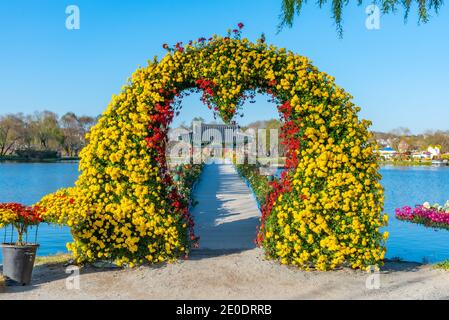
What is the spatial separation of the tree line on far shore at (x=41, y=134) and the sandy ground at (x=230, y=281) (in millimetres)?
64526

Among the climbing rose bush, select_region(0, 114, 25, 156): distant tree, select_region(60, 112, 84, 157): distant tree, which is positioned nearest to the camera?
the climbing rose bush

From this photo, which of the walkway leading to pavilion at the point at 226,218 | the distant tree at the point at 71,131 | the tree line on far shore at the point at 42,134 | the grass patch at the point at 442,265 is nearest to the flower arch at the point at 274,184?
the grass patch at the point at 442,265

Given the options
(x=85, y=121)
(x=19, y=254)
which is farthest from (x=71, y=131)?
(x=19, y=254)

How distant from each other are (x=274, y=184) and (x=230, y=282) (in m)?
1.85

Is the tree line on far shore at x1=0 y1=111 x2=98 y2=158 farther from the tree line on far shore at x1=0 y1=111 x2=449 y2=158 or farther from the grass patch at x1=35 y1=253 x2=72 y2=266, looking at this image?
the grass patch at x1=35 y1=253 x2=72 y2=266

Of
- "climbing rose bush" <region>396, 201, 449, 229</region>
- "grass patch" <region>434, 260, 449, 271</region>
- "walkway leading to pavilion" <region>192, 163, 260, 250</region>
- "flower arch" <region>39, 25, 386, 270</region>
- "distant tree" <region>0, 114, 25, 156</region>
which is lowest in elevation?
"grass patch" <region>434, 260, 449, 271</region>

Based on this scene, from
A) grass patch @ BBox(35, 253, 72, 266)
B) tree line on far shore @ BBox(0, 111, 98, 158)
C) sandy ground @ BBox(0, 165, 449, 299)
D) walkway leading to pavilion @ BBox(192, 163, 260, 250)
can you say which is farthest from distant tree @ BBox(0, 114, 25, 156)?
sandy ground @ BBox(0, 165, 449, 299)

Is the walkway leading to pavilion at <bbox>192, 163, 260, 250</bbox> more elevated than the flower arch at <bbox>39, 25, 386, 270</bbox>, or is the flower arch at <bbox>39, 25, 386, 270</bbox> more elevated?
the flower arch at <bbox>39, 25, 386, 270</bbox>

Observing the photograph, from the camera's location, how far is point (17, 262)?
732cm

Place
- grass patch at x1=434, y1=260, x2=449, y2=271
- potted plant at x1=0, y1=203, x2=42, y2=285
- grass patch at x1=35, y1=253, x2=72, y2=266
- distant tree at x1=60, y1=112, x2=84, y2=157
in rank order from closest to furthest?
potted plant at x1=0, y1=203, x2=42, y2=285
grass patch at x1=434, y1=260, x2=449, y2=271
grass patch at x1=35, y1=253, x2=72, y2=266
distant tree at x1=60, y1=112, x2=84, y2=157

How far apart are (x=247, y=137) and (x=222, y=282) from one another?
4596 cm

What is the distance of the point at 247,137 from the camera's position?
53.0 metres

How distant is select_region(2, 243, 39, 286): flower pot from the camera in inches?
288

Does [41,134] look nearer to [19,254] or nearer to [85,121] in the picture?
[85,121]
